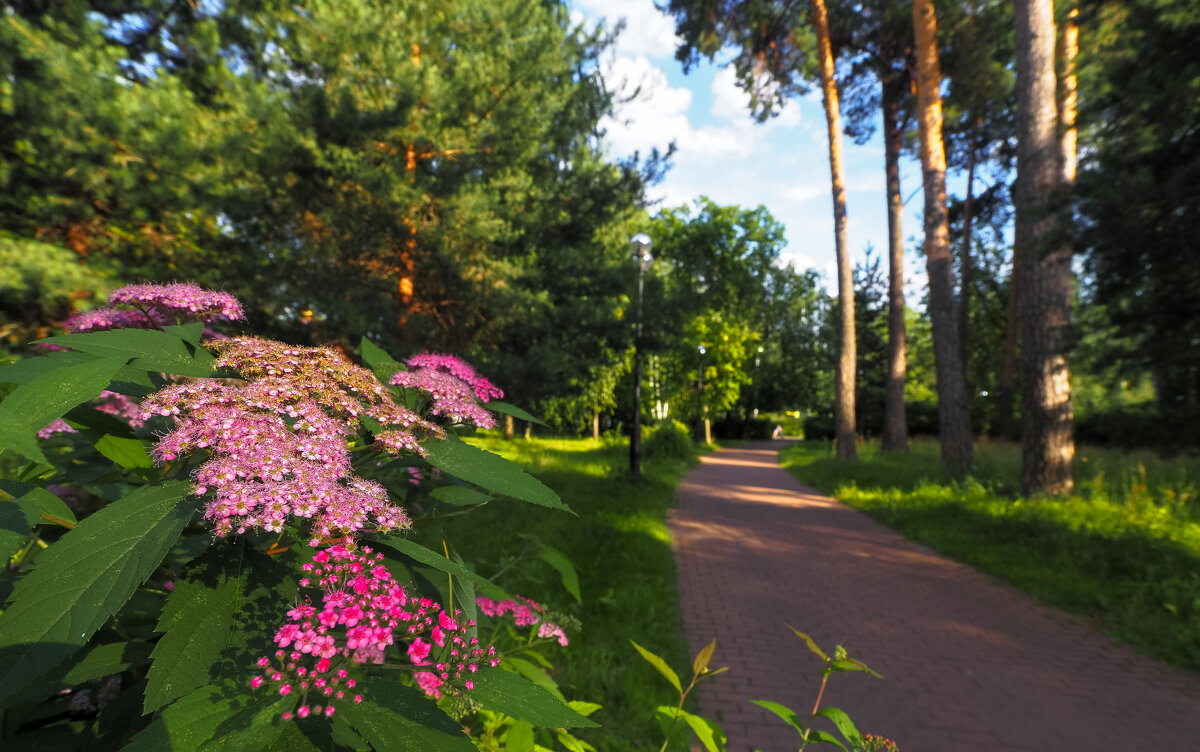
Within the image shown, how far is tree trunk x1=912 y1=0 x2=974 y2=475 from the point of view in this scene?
1234 cm

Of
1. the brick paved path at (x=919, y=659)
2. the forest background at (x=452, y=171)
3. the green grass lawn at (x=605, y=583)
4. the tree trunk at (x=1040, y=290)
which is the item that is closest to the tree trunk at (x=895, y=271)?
the forest background at (x=452, y=171)

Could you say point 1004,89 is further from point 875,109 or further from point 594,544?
point 594,544

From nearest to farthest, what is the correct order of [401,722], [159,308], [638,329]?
[401,722], [159,308], [638,329]

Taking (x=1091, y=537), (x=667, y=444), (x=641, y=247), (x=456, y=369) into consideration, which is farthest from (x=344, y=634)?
(x=667, y=444)

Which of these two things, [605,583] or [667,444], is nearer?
[605,583]

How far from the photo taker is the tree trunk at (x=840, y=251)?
1568cm

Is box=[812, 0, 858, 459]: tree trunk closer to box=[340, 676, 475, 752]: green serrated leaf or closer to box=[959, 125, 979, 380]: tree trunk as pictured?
box=[959, 125, 979, 380]: tree trunk

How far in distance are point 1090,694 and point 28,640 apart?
5489 mm

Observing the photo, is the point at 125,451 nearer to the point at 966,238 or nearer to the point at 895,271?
the point at 895,271

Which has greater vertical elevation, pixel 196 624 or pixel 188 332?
pixel 188 332

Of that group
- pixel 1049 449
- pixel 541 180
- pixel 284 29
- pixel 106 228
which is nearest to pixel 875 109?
pixel 541 180

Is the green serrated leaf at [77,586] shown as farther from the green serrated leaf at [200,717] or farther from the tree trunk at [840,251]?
the tree trunk at [840,251]

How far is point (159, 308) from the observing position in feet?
4.60

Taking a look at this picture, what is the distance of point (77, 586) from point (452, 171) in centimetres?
1014
